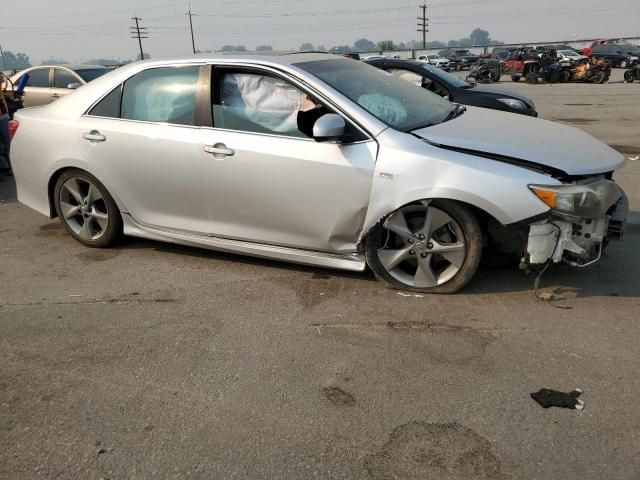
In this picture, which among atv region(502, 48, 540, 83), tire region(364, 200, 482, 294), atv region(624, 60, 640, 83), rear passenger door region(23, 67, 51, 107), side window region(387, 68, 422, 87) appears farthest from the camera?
atv region(502, 48, 540, 83)

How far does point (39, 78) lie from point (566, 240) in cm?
1212

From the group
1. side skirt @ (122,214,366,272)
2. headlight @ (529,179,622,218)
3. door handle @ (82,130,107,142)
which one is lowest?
side skirt @ (122,214,366,272)

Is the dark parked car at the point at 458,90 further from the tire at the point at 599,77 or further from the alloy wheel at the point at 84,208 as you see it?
the tire at the point at 599,77

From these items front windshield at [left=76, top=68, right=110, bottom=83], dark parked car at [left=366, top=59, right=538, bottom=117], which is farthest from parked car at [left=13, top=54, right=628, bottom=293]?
front windshield at [left=76, top=68, right=110, bottom=83]

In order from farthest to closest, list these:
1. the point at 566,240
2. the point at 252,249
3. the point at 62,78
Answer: the point at 62,78 → the point at 252,249 → the point at 566,240

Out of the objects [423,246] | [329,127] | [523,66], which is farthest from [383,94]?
[523,66]

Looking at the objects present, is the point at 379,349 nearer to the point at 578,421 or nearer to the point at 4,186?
the point at 578,421

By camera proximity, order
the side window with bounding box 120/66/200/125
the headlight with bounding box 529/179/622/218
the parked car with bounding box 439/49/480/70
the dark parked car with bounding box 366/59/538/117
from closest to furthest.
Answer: the headlight with bounding box 529/179/622/218 < the side window with bounding box 120/66/200/125 < the dark parked car with bounding box 366/59/538/117 < the parked car with bounding box 439/49/480/70

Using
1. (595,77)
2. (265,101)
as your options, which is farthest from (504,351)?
(595,77)

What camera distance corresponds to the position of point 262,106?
402 centimetres

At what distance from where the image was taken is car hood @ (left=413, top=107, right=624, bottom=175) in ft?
11.5

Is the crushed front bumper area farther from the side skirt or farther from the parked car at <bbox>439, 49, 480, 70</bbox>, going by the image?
the parked car at <bbox>439, 49, 480, 70</bbox>

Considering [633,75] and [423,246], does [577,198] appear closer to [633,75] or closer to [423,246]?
[423,246]

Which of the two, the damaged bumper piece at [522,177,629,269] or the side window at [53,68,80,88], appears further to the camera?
the side window at [53,68,80,88]
